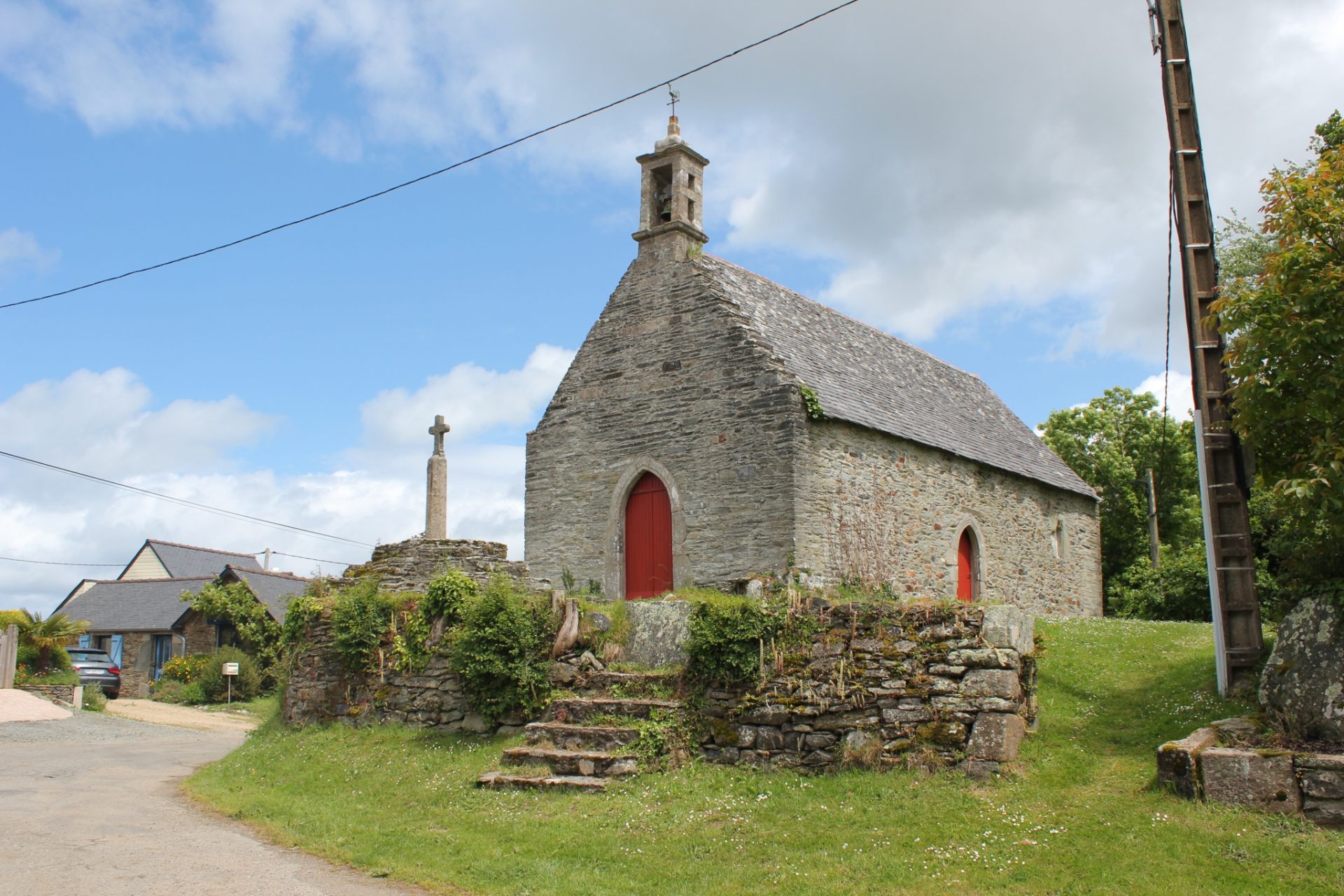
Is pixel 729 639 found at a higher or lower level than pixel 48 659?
higher

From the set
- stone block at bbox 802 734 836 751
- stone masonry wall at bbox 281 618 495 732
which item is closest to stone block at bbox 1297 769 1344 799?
stone block at bbox 802 734 836 751

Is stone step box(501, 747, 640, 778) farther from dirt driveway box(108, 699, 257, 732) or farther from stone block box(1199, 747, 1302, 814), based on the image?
dirt driveway box(108, 699, 257, 732)

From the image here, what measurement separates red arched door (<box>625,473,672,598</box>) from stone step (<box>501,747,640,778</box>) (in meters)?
6.30

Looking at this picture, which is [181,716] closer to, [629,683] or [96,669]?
[96,669]

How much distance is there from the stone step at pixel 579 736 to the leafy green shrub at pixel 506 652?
89 centimetres

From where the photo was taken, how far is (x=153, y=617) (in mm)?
37719

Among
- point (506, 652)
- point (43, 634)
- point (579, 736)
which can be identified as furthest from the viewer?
point (43, 634)

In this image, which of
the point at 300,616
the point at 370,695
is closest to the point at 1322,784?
the point at 370,695

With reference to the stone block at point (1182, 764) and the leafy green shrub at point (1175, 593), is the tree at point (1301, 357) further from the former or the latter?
the leafy green shrub at point (1175, 593)

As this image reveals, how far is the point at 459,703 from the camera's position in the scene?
47.1ft

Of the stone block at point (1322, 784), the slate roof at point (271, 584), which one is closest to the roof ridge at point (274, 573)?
the slate roof at point (271, 584)

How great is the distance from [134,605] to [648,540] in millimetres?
29172

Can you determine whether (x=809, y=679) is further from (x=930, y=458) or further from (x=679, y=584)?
(x=930, y=458)

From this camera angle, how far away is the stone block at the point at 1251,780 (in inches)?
325
